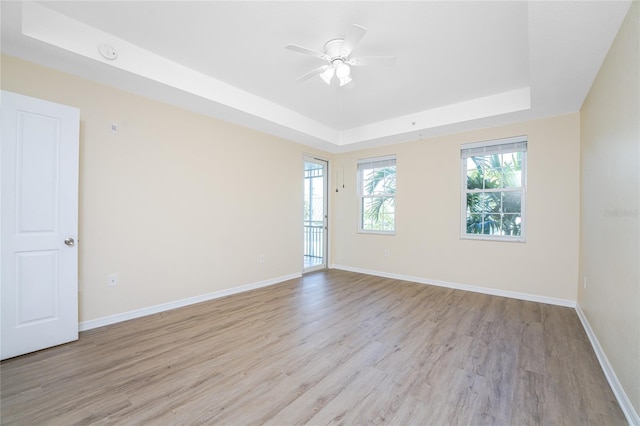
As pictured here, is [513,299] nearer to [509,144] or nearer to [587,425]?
[509,144]

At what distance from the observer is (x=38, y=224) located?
2.25m

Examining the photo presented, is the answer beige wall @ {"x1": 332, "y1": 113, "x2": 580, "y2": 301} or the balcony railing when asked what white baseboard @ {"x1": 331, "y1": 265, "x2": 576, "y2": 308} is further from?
the balcony railing

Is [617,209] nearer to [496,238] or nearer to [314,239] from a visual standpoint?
[496,238]

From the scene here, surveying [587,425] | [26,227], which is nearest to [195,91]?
[26,227]

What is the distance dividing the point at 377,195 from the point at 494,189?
6.33ft

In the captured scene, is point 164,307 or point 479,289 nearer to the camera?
point 164,307

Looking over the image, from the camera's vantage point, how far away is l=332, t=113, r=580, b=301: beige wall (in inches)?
133

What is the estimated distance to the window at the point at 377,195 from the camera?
500cm

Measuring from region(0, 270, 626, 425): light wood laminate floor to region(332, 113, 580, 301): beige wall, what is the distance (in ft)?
2.11

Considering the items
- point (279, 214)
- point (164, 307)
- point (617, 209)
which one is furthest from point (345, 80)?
point (164, 307)

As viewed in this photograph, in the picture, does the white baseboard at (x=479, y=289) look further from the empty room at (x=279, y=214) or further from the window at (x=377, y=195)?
the window at (x=377, y=195)

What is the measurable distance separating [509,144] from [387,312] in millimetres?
2965

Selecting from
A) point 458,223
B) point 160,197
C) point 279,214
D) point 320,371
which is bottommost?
point 320,371

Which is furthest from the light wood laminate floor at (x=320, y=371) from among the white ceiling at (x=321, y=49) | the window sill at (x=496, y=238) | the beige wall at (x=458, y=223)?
the white ceiling at (x=321, y=49)
